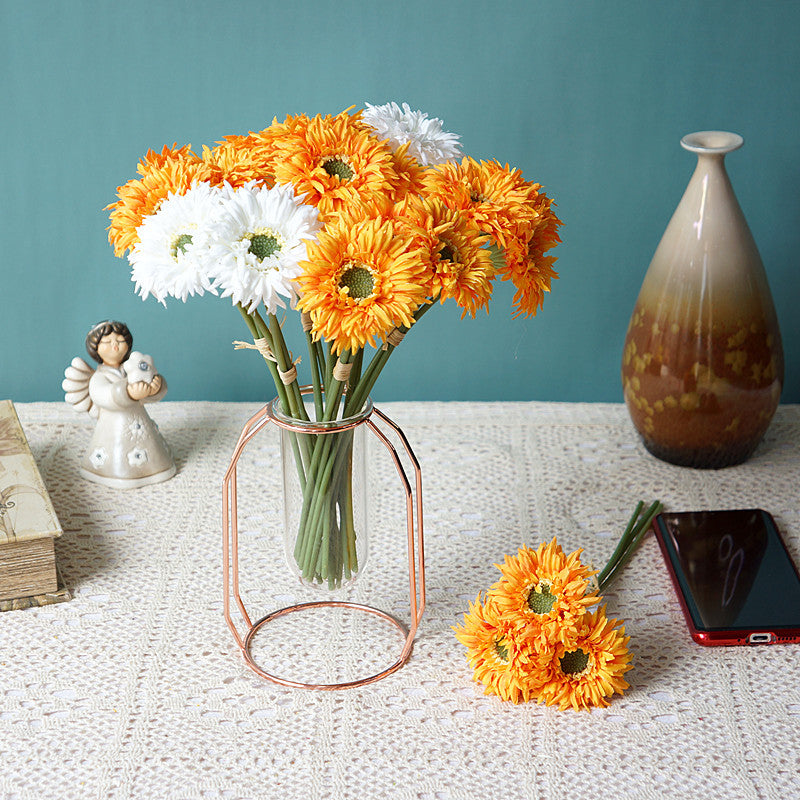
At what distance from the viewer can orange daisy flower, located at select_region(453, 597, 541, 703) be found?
2.58 feet

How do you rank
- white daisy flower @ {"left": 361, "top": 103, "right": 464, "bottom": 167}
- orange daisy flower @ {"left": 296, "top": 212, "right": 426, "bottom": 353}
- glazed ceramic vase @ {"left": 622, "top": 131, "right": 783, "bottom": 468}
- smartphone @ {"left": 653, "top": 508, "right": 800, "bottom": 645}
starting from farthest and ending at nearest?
glazed ceramic vase @ {"left": 622, "top": 131, "right": 783, "bottom": 468}, smartphone @ {"left": 653, "top": 508, "right": 800, "bottom": 645}, white daisy flower @ {"left": 361, "top": 103, "right": 464, "bottom": 167}, orange daisy flower @ {"left": 296, "top": 212, "right": 426, "bottom": 353}

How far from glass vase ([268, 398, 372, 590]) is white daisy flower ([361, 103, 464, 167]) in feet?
0.65

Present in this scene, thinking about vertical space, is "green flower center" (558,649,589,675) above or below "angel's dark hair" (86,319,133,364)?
below

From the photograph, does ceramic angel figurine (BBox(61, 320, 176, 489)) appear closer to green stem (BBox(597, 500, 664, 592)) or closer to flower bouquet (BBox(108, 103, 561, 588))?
flower bouquet (BBox(108, 103, 561, 588))

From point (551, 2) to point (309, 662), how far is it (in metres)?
0.80

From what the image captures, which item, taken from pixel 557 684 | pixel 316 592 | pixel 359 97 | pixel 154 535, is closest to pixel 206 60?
pixel 359 97

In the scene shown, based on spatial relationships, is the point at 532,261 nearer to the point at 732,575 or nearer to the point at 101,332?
the point at 732,575

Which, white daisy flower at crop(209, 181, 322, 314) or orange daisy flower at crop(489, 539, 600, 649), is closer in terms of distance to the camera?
white daisy flower at crop(209, 181, 322, 314)

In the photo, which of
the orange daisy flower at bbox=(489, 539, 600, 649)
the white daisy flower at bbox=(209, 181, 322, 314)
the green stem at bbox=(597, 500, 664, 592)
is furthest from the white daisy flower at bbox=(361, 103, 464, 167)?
the green stem at bbox=(597, 500, 664, 592)

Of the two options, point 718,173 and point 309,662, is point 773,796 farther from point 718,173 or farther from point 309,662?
point 718,173

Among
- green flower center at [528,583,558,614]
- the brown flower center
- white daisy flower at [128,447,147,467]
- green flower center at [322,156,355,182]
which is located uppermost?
green flower center at [322,156,355,182]

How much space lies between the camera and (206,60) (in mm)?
1209

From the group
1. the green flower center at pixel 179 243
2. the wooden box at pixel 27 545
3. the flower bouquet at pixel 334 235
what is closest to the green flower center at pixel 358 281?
the flower bouquet at pixel 334 235

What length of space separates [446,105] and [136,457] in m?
0.56
